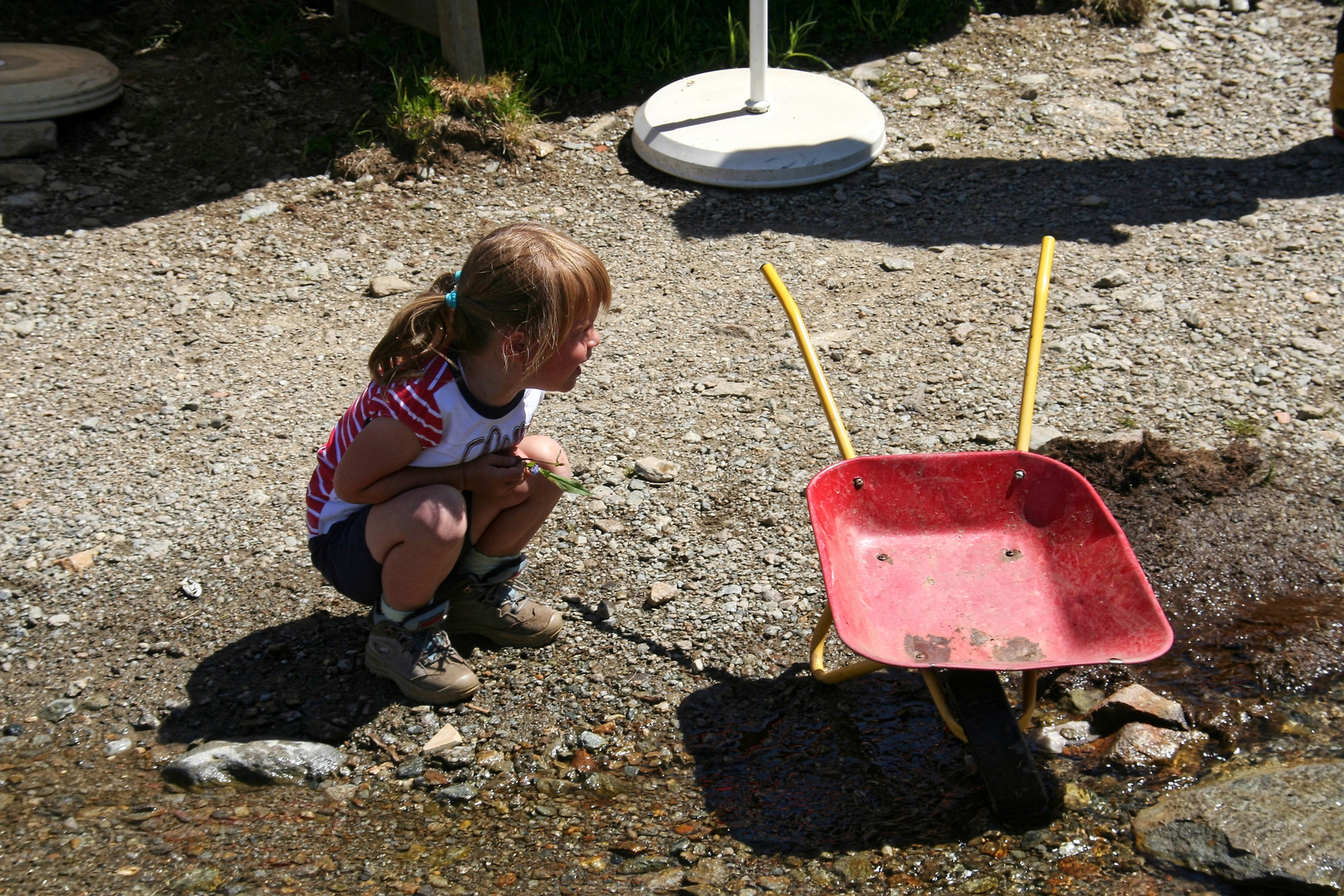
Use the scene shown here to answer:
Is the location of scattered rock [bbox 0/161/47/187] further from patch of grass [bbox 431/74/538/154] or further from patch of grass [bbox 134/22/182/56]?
patch of grass [bbox 431/74/538/154]

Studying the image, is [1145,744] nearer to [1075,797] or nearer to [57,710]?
[1075,797]

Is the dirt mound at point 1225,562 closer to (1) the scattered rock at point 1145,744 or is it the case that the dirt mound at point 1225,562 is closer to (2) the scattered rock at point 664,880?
(1) the scattered rock at point 1145,744

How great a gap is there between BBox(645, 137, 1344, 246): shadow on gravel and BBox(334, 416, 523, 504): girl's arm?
89.4 inches

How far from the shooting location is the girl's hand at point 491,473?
228cm

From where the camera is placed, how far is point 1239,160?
4.65 metres

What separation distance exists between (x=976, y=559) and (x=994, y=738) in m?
0.52

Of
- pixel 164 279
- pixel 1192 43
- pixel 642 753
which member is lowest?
pixel 642 753

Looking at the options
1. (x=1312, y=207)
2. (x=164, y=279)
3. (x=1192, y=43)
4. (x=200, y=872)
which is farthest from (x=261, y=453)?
(x=1192, y=43)

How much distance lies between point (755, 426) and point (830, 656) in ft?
3.11

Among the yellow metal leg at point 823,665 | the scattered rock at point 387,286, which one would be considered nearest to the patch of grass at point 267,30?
the scattered rock at point 387,286

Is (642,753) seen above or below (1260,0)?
below

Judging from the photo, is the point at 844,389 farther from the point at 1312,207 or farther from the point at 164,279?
the point at 164,279

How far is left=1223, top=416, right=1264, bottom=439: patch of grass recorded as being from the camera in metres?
3.17

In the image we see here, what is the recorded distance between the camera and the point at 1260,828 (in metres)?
2.02
